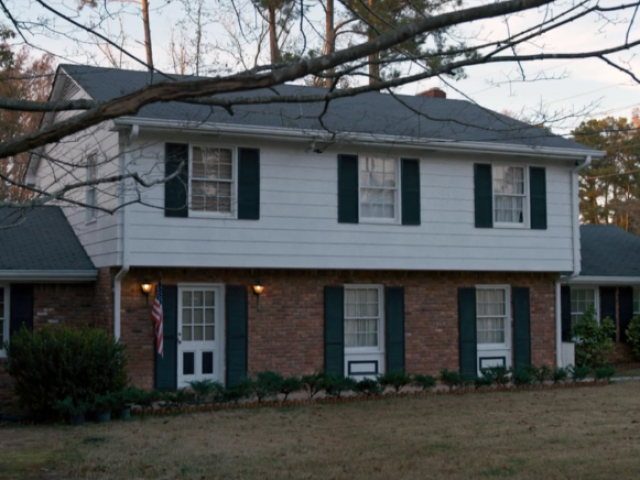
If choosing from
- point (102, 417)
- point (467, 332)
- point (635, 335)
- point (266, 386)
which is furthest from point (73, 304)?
point (635, 335)

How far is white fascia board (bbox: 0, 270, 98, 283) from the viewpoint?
1670 cm

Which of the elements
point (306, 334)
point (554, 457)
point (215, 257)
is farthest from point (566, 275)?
point (554, 457)

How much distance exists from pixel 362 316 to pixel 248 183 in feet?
13.3

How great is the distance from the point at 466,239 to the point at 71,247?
8608 millimetres

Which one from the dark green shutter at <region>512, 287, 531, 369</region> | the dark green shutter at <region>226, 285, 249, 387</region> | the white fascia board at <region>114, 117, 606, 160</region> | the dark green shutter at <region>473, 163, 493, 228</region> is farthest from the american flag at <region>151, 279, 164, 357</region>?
the dark green shutter at <region>512, 287, 531, 369</region>

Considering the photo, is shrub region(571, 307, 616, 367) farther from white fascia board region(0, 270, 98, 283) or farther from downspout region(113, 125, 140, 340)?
white fascia board region(0, 270, 98, 283)

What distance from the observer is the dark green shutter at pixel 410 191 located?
19062 mm

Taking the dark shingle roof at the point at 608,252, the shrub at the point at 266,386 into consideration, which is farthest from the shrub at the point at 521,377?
the shrub at the point at 266,386

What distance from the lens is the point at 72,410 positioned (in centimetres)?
1373

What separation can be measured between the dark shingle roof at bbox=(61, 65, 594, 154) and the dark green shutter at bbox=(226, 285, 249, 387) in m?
3.46

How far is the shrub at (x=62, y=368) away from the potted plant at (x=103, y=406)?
292mm

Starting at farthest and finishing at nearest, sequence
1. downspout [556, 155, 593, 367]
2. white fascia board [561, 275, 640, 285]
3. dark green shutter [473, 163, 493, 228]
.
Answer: white fascia board [561, 275, 640, 285] → downspout [556, 155, 593, 367] → dark green shutter [473, 163, 493, 228]

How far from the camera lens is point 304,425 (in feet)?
44.4

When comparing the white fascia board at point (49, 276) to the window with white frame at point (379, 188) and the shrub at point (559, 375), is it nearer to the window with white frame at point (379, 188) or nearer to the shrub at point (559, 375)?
the window with white frame at point (379, 188)
